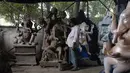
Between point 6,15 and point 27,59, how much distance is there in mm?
9184

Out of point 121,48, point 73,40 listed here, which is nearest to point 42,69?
point 73,40

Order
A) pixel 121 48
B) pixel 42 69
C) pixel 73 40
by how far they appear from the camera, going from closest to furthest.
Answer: pixel 121 48, pixel 73 40, pixel 42 69

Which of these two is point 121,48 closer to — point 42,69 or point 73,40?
point 73,40

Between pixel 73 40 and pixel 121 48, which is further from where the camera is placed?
pixel 73 40

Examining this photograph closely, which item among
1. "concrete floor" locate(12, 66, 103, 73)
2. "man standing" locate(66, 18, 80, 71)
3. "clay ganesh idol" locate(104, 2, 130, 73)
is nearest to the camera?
"clay ganesh idol" locate(104, 2, 130, 73)

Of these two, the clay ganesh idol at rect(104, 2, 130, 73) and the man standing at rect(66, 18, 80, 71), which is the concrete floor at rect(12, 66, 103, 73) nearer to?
the man standing at rect(66, 18, 80, 71)

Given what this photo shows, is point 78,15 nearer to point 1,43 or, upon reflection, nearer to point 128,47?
point 1,43

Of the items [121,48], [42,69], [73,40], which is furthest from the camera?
[42,69]

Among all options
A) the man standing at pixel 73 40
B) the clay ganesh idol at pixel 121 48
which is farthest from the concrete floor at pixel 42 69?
the clay ganesh idol at pixel 121 48

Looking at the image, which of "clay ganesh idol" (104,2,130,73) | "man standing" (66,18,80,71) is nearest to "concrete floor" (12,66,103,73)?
"man standing" (66,18,80,71)

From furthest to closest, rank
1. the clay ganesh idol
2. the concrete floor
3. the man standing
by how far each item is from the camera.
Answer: the concrete floor
the man standing
the clay ganesh idol

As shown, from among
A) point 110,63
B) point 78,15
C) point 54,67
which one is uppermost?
point 78,15

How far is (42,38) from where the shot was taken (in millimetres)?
10688

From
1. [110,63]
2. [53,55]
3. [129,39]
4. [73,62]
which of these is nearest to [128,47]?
[129,39]
